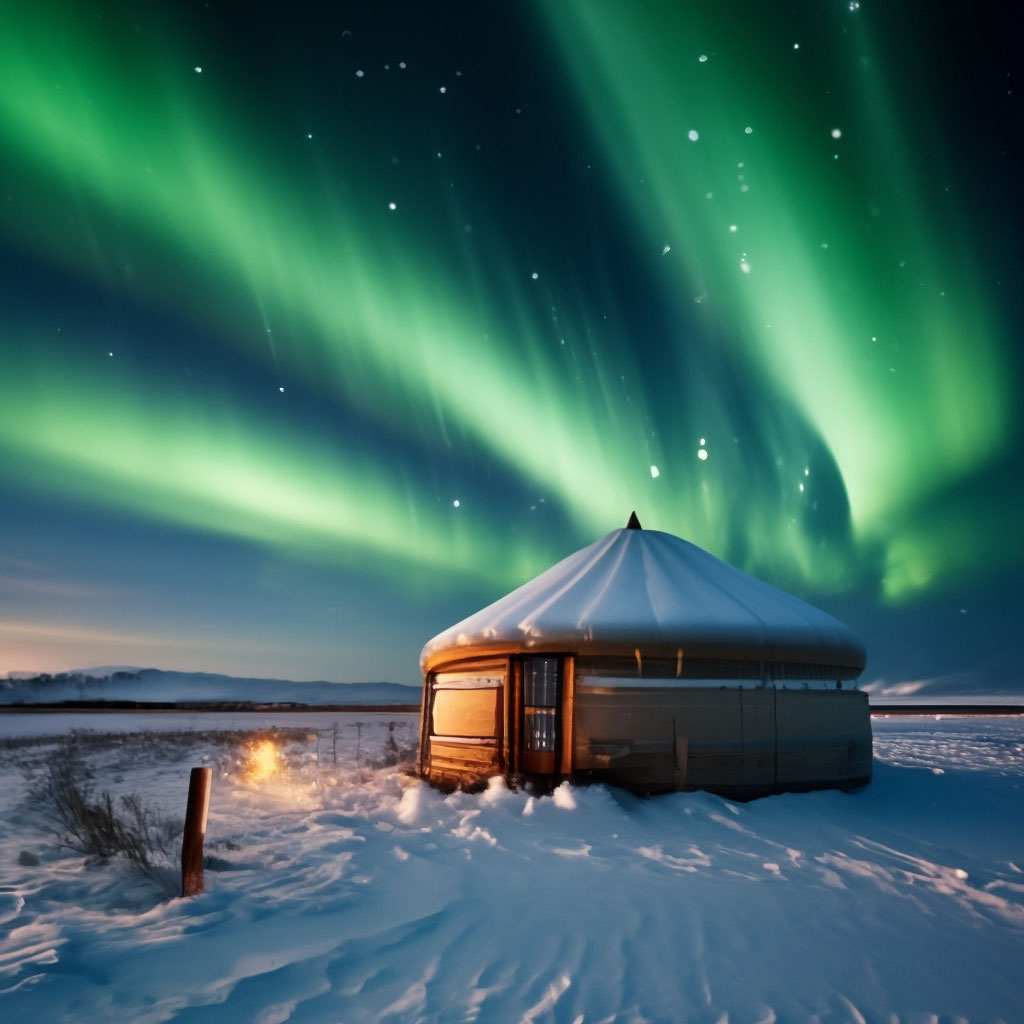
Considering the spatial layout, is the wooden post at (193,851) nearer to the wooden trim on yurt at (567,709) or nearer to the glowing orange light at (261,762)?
the wooden trim on yurt at (567,709)

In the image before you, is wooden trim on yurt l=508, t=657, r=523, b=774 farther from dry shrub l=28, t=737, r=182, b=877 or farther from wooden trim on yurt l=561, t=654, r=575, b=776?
dry shrub l=28, t=737, r=182, b=877

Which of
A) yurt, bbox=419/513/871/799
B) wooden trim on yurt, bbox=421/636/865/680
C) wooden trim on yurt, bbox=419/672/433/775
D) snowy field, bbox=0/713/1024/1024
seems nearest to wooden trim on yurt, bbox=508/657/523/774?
yurt, bbox=419/513/871/799

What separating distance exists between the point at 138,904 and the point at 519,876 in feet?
7.47

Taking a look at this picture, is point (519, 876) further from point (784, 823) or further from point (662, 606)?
point (662, 606)

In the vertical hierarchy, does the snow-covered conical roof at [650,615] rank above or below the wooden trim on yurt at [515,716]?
above

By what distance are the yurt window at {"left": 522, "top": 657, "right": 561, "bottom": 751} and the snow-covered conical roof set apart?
220 mm

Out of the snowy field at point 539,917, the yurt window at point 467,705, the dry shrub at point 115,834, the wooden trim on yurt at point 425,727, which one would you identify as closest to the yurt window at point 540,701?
the yurt window at point 467,705

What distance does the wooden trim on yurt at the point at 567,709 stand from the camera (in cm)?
739

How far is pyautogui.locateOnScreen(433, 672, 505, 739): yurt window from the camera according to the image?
812 cm

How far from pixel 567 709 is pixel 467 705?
156cm

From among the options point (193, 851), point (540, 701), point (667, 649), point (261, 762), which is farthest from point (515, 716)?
point (261, 762)

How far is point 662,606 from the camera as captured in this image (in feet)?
26.0

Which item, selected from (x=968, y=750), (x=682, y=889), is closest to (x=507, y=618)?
(x=682, y=889)

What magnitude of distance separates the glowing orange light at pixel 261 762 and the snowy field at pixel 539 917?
4.04 metres
